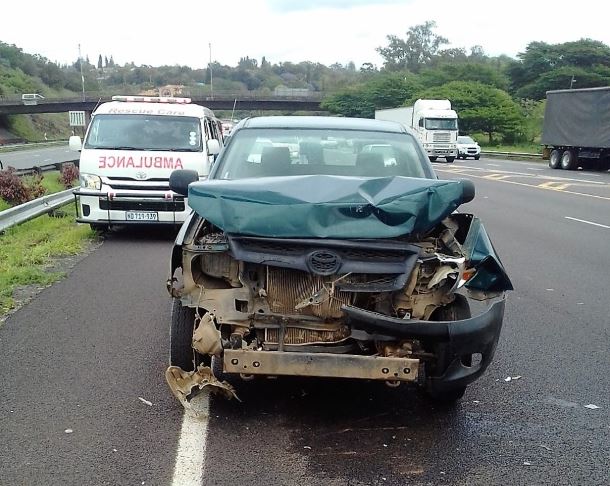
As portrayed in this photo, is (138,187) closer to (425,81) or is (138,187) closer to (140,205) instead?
(140,205)

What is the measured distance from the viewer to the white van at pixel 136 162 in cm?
1123

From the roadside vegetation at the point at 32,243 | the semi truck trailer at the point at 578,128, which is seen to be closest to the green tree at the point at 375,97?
the semi truck trailer at the point at 578,128

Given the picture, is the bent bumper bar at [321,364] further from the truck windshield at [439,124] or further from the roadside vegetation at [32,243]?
the truck windshield at [439,124]

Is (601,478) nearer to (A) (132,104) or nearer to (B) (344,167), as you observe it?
(B) (344,167)

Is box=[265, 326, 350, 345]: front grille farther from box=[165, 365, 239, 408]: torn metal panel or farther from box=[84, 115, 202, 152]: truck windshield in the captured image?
box=[84, 115, 202, 152]: truck windshield

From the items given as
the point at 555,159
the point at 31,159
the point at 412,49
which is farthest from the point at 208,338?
the point at 412,49

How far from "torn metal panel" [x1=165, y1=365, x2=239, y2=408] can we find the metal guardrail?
22.5 feet

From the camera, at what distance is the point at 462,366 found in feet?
14.5

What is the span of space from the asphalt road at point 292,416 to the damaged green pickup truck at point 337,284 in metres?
0.31

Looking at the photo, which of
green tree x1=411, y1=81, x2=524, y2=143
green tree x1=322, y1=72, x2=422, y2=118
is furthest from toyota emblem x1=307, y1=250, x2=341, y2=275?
green tree x1=322, y1=72, x2=422, y2=118

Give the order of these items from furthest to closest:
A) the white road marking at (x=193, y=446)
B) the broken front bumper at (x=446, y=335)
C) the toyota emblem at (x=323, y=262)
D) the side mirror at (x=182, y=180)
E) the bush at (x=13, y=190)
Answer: the bush at (x=13, y=190), the side mirror at (x=182, y=180), the toyota emblem at (x=323, y=262), the broken front bumper at (x=446, y=335), the white road marking at (x=193, y=446)

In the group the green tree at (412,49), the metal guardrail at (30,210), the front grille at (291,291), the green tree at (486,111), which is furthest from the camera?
the green tree at (412,49)

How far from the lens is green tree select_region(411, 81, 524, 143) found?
6281 cm

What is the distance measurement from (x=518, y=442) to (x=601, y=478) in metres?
0.55
